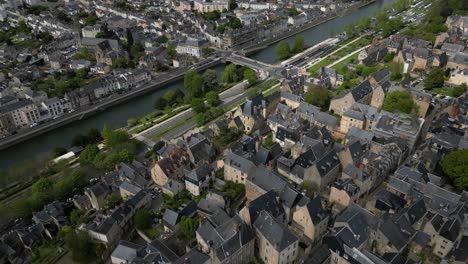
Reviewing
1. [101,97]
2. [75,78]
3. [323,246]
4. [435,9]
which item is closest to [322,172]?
[323,246]

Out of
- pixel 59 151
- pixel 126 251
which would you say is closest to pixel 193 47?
pixel 59 151

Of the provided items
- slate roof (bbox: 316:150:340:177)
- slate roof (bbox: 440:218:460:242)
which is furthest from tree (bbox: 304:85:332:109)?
slate roof (bbox: 440:218:460:242)

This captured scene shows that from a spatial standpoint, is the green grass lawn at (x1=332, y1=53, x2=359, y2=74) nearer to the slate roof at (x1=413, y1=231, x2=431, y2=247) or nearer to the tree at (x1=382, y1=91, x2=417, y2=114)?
the tree at (x1=382, y1=91, x2=417, y2=114)

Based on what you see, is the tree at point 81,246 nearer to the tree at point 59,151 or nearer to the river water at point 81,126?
the tree at point 59,151

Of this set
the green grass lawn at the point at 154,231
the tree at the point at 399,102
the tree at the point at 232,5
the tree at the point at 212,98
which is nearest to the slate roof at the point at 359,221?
the green grass lawn at the point at 154,231

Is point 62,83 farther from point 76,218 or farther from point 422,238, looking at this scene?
point 422,238
